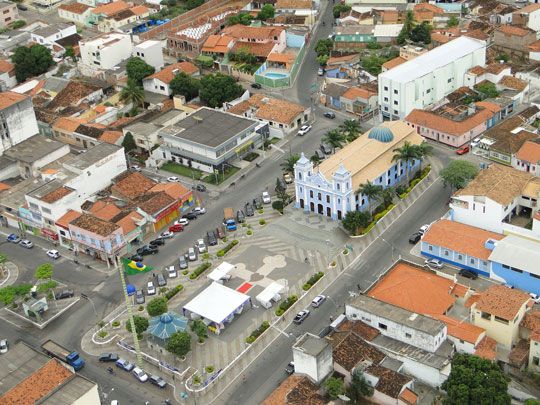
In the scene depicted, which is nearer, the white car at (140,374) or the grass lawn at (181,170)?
the white car at (140,374)

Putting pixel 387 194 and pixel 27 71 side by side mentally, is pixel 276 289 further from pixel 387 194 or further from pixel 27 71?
pixel 27 71

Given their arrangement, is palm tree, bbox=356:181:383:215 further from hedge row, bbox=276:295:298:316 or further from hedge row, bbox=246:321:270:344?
hedge row, bbox=246:321:270:344

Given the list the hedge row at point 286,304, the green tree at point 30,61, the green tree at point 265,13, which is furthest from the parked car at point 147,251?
the green tree at point 265,13

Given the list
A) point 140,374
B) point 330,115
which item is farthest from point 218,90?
point 140,374

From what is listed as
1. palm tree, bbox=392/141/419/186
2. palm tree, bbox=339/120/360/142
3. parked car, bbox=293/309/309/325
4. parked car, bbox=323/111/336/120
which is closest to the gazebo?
parked car, bbox=293/309/309/325

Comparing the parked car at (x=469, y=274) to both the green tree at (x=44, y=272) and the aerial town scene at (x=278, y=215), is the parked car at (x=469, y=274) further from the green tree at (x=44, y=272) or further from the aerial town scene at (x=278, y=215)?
the green tree at (x=44, y=272)
